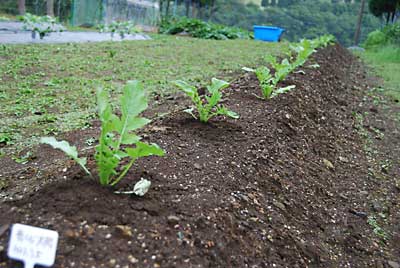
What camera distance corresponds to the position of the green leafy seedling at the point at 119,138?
170 centimetres

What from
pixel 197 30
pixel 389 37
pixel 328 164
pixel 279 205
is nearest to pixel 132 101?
pixel 279 205

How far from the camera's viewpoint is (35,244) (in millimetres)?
1218

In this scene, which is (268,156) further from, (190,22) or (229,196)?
(190,22)

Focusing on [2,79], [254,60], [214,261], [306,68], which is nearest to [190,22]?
[254,60]

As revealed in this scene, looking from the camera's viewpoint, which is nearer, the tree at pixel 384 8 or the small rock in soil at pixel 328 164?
the small rock in soil at pixel 328 164

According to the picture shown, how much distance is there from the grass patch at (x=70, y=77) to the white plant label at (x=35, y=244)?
204 cm

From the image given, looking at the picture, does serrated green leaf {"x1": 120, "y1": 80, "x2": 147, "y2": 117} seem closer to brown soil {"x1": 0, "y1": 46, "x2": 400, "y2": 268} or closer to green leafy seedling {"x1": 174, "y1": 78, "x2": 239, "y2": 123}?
brown soil {"x1": 0, "y1": 46, "x2": 400, "y2": 268}

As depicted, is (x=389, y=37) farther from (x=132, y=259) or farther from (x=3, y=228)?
(x=3, y=228)

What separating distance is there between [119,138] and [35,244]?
0.69m

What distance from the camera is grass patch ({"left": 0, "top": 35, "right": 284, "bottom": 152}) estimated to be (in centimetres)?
370

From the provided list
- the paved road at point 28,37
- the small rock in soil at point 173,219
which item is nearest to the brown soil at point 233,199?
the small rock in soil at point 173,219

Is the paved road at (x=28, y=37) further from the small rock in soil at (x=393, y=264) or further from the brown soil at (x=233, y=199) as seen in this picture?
the small rock in soil at (x=393, y=264)

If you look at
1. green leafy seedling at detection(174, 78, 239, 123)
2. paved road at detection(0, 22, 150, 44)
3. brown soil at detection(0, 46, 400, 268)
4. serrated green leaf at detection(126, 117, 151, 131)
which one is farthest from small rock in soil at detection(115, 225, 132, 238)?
paved road at detection(0, 22, 150, 44)

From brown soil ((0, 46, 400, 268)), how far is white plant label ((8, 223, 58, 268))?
0.54ft
